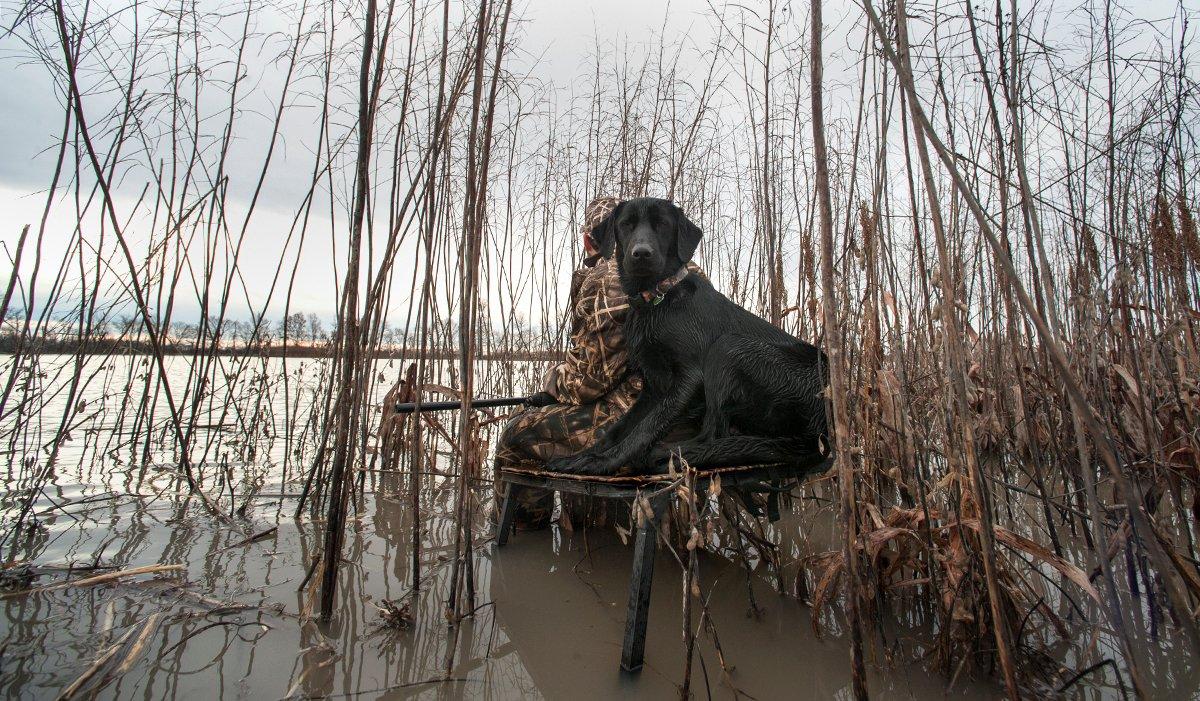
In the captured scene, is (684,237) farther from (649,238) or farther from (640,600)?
(640,600)

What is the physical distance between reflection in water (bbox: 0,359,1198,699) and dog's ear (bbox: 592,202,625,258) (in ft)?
3.96

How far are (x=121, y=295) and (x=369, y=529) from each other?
1.56 metres

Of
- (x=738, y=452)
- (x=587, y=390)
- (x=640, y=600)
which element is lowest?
(x=640, y=600)

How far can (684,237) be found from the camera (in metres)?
2.12

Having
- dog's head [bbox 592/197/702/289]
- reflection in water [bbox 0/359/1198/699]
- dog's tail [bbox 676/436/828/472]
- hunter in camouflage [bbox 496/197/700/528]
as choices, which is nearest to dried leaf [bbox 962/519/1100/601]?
reflection in water [bbox 0/359/1198/699]

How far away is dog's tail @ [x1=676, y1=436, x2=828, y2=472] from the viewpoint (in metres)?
1.68

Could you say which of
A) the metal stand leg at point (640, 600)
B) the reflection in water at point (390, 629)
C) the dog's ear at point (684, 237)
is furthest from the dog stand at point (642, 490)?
the dog's ear at point (684, 237)

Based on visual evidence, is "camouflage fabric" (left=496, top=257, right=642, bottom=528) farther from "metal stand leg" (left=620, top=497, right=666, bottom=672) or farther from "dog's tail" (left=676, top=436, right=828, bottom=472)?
"metal stand leg" (left=620, top=497, right=666, bottom=672)

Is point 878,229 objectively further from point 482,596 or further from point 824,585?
point 482,596

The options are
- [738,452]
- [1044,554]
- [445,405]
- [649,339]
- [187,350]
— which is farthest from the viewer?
[187,350]

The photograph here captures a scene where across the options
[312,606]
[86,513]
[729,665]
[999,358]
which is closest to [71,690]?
[312,606]

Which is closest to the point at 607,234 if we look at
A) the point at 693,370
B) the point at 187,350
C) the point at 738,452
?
the point at 693,370

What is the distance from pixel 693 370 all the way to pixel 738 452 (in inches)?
14.8

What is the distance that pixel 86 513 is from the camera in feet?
8.36
